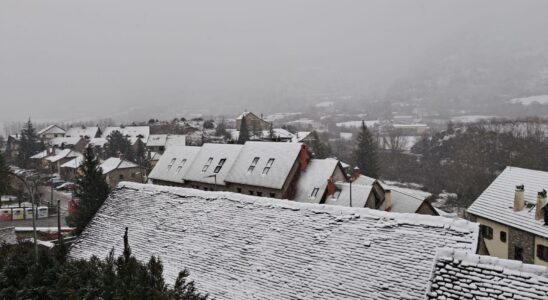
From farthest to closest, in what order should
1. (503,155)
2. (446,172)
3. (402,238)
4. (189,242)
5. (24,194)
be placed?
(446,172), (503,155), (24,194), (189,242), (402,238)

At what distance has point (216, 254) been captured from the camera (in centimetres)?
1409

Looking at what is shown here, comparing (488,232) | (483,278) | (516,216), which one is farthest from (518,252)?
(483,278)

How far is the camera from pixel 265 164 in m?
38.4

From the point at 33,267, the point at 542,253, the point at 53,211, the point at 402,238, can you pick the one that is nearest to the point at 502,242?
the point at 542,253

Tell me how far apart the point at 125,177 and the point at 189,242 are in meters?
57.6

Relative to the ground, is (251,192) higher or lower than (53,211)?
higher

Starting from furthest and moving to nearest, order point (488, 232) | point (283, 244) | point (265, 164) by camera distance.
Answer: point (265, 164)
point (488, 232)
point (283, 244)

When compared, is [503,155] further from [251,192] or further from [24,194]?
[24,194]

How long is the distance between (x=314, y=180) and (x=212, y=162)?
478 inches

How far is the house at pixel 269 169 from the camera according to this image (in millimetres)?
36312

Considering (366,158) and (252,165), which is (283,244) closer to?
(252,165)

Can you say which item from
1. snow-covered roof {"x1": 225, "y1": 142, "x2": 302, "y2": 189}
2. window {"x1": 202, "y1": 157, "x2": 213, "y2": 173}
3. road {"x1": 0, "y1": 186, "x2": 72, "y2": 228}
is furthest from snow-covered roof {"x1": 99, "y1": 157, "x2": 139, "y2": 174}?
snow-covered roof {"x1": 225, "y1": 142, "x2": 302, "y2": 189}

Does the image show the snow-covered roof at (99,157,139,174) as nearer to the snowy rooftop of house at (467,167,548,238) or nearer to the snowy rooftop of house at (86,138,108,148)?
the snowy rooftop of house at (86,138,108,148)

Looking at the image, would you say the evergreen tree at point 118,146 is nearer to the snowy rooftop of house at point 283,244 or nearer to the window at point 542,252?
the snowy rooftop of house at point 283,244
